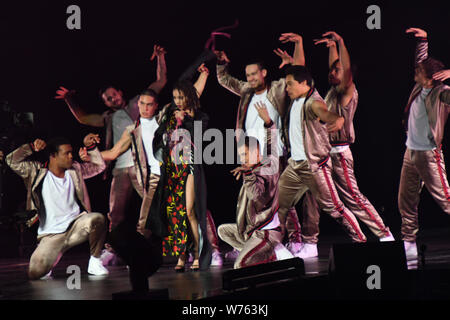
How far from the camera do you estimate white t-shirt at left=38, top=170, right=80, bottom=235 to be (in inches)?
226

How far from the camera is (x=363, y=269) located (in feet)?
14.9

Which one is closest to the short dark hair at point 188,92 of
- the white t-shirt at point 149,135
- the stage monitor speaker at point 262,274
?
the white t-shirt at point 149,135

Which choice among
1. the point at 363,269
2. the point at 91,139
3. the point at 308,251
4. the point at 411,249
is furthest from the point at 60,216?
the point at 411,249

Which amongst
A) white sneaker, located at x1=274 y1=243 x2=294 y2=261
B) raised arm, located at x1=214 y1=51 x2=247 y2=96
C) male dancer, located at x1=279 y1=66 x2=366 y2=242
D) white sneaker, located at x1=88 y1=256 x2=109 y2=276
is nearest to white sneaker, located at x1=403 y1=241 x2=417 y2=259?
male dancer, located at x1=279 y1=66 x2=366 y2=242

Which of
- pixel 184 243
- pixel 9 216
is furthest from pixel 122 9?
pixel 9 216

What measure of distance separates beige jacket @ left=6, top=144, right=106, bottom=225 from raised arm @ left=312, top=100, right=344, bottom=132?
1.95 meters

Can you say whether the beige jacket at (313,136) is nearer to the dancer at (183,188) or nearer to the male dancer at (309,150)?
the male dancer at (309,150)

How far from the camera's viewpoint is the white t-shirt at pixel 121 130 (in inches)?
276

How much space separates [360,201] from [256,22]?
7.46 ft

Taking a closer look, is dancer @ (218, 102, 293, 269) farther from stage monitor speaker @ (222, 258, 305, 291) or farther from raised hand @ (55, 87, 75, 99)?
raised hand @ (55, 87, 75, 99)

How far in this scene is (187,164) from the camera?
19.5 feet

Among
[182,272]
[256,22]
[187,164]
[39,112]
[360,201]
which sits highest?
[256,22]

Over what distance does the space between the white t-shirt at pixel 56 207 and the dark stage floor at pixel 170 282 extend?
0.42m
